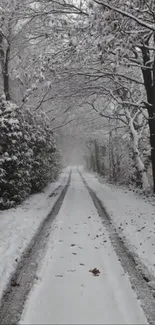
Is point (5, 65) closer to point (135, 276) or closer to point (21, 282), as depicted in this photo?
point (21, 282)

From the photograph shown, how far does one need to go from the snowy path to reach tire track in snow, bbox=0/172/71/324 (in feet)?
0.42

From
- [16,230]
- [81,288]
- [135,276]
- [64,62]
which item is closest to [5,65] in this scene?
[64,62]

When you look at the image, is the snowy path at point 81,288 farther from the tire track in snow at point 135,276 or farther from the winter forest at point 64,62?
the winter forest at point 64,62

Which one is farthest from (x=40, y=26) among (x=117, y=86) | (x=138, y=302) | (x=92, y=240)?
(x=138, y=302)

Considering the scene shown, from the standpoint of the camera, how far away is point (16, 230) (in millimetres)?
8906

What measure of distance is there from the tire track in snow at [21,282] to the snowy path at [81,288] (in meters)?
0.13

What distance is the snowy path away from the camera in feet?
13.5

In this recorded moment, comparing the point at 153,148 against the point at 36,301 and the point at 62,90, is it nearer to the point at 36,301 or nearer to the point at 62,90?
the point at 62,90

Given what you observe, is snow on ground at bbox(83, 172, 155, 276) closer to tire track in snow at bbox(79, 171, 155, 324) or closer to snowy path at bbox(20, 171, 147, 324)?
tire track in snow at bbox(79, 171, 155, 324)

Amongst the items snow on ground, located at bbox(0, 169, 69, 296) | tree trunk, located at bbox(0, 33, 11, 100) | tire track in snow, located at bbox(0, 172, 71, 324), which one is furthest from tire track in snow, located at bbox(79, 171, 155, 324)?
tree trunk, located at bbox(0, 33, 11, 100)

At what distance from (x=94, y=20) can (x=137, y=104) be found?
8268 mm

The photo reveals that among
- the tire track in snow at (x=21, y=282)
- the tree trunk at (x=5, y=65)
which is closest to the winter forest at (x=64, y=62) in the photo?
the tree trunk at (x=5, y=65)

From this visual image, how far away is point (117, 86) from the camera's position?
1661cm

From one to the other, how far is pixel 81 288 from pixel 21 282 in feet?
3.37
